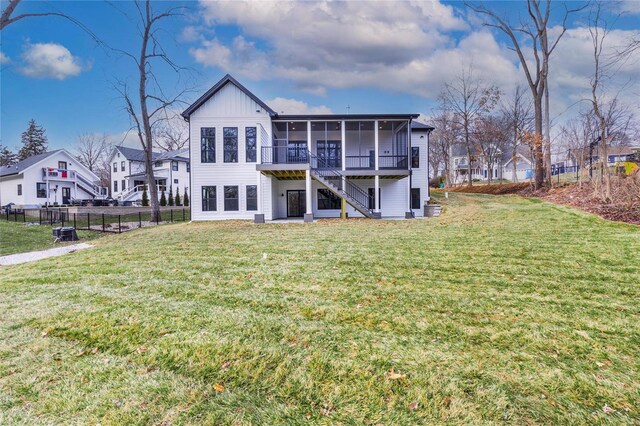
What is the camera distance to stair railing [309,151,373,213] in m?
17.2

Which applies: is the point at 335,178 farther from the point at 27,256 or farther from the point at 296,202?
the point at 27,256

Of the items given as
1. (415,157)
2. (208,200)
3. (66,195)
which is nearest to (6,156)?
(66,195)

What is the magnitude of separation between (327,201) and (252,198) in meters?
4.64

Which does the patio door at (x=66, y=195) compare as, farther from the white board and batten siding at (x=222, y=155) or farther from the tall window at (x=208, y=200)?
the tall window at (x=208, y=200)

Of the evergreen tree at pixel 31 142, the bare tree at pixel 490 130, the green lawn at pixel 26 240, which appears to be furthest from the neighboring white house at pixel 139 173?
Result: the bare tree at pixel 490 130

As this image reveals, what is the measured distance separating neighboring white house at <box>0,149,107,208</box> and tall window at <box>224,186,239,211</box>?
28.9m

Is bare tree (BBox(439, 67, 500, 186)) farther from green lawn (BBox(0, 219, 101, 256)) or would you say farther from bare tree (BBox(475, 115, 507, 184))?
green lawn (BBox(0, 219, 101, 256))

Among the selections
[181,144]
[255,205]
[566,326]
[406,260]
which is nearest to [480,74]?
[255,205]

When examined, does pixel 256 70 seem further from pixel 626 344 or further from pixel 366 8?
pixel 626 344

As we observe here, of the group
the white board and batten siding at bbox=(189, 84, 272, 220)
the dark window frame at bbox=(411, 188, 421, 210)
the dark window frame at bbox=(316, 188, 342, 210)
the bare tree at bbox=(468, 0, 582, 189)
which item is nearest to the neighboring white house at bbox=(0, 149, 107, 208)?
the white board and batten siding at bbox=(189, 84, 272, 220)

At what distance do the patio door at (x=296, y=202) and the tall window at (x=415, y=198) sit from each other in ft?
22.7

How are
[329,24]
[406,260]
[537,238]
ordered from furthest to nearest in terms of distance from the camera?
[329,24], [537,238], [406,260]

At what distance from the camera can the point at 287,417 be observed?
2291mm

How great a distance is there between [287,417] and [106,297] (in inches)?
154
